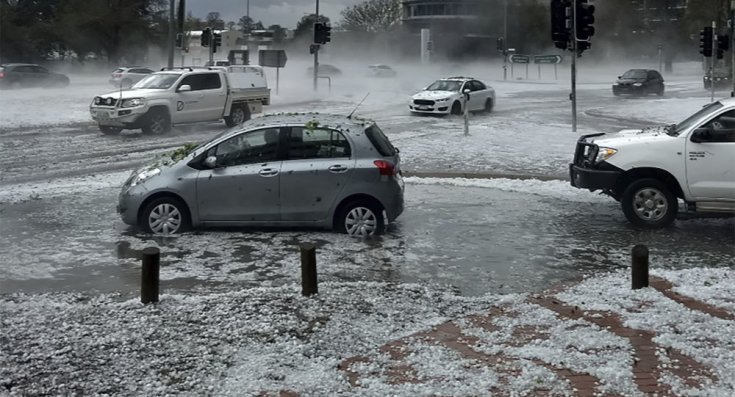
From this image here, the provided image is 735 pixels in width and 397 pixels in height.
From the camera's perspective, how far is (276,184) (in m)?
9.43

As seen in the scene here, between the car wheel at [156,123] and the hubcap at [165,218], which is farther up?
the car wheel at [156,123]

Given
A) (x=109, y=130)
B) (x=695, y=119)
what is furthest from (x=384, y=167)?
(x=109, y=130)

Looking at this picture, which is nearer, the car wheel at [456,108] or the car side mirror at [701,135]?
the car side mirror at [701,135]

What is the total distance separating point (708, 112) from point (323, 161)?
5.04m

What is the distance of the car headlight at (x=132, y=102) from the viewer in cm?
2150

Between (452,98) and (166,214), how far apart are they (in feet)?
67.0

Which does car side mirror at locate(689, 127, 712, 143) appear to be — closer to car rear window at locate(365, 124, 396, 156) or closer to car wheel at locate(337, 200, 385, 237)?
car rear window at locate(365, 124, 396, 156)

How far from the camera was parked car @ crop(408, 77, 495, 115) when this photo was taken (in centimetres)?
2870

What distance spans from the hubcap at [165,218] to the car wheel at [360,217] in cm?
197

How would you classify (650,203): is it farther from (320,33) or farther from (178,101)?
(320,33)

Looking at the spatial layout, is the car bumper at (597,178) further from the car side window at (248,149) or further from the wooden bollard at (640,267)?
the car side window at (248,149)

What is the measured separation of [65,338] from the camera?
5.86 meters

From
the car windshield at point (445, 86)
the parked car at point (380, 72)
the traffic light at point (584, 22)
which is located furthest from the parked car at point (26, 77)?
the traffic light at point (584, 22)

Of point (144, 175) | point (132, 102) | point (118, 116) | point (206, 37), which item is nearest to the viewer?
point (144, 175)
